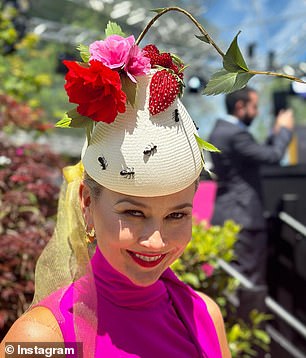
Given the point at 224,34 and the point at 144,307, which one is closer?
the point at 144,307

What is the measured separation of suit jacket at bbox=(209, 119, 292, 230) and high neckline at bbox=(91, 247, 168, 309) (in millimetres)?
2902

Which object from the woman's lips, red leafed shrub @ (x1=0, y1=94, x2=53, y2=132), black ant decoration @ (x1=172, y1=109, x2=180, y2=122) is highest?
black ant decoration @ (x1=172, y1=109, x2=180, y2=122)

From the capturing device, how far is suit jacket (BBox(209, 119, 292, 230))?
14.1ft

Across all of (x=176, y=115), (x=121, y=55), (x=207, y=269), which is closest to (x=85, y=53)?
(x=121, y=55)

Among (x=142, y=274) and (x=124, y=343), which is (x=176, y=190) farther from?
(x=124, y=343)

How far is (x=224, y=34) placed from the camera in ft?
54.5

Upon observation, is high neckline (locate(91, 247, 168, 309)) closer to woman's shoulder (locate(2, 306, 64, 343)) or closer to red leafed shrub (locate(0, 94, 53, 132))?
woman's shoulder (locate(2, 306, 64, 343))

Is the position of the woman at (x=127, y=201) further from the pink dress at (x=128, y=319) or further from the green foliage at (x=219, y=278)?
the green foliage at (x=219, y=278)

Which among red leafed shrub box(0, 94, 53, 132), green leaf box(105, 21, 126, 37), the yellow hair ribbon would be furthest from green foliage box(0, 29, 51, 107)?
green leaf box(105, 21, 126, 37)

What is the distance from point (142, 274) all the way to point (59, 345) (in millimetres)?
239

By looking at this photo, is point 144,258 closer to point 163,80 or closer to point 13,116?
point 163,80

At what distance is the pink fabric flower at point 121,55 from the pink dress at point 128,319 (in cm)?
44

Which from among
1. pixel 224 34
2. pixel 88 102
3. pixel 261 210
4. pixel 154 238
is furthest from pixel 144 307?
pixel 224 34

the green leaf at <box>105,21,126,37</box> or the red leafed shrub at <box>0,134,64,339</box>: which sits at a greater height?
the green leaf at <box>105,21,126,37</box>
